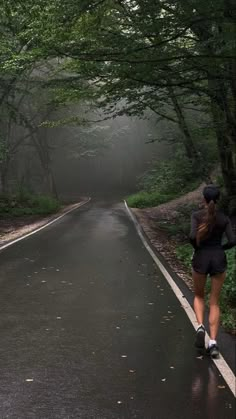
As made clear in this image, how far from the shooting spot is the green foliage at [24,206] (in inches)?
1003

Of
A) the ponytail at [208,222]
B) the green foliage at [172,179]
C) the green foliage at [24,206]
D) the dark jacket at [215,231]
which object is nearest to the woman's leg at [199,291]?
the dark jacket at [215,231]

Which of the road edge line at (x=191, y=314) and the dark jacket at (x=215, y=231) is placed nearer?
the road edge line at (x=191, y=314)

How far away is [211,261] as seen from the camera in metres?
5.80

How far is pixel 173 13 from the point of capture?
9.41 meters

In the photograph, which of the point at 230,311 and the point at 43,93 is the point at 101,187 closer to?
the point at 43,93

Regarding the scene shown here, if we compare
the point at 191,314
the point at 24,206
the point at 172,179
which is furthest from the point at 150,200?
the point at 191,314

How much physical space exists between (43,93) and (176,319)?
97.7ft

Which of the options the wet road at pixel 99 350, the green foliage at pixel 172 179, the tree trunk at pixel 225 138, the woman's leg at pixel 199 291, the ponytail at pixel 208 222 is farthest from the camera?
the green foliage at pixel 172 179

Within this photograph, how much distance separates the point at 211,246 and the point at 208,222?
1.19 ft

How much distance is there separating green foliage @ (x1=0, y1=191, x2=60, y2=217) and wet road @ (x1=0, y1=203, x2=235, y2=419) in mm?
14413

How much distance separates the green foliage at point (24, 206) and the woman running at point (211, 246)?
20.1m

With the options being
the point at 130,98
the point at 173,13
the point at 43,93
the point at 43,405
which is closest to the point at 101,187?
the point at 43,93

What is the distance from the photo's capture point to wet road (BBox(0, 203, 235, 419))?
4434 mm

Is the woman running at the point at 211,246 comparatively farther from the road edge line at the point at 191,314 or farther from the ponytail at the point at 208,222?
the road edge line at the point at 191,314
